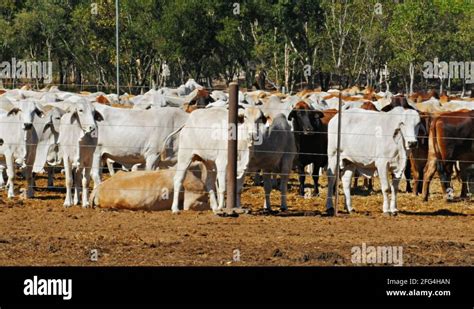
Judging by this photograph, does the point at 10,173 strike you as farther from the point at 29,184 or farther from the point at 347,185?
the point at 347,185

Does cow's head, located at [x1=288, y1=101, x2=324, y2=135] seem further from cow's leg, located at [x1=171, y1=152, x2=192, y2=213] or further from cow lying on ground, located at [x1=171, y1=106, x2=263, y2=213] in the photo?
cow's leg, located at [x1=171, y1=152, x2=192, y2=213]

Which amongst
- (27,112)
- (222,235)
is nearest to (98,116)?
(27,112)

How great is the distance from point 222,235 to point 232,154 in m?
2.51

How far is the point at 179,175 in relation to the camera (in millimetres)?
17656

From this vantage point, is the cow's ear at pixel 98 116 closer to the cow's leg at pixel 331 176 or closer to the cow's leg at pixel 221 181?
the cow's leg at pixel 221 181

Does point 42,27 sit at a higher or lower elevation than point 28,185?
higher

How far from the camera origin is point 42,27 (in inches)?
3066

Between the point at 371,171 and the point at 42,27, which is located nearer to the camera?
the point at 371,171

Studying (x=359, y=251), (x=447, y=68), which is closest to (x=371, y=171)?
(x=359, y=251)

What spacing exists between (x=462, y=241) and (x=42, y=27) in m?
66.6

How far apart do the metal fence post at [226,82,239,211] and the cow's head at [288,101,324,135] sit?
480 cm

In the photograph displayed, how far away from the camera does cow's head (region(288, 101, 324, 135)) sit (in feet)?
72.1

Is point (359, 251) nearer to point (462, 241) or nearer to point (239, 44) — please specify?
point (462, 241)
